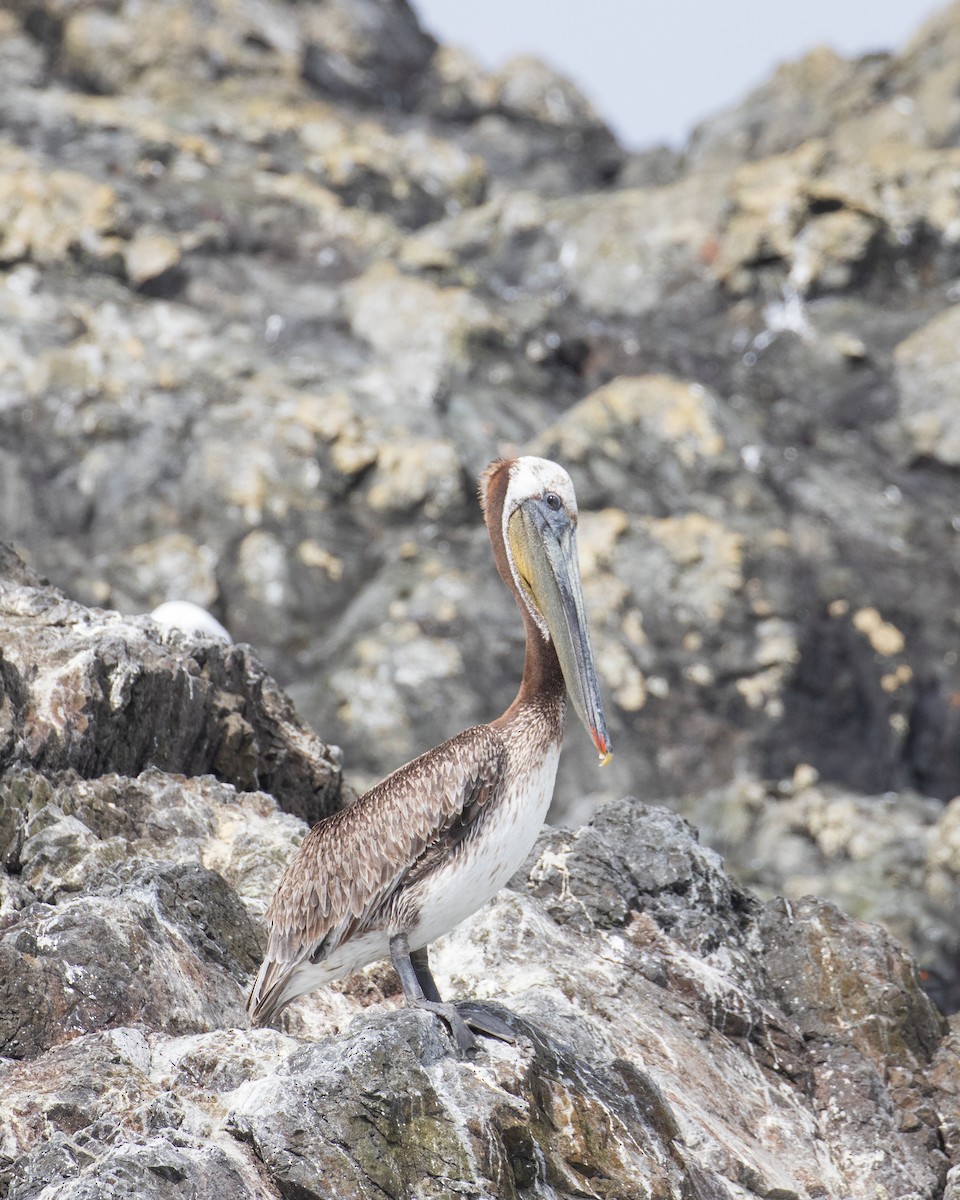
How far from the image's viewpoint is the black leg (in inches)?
→ 274

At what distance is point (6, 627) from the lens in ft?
32.0

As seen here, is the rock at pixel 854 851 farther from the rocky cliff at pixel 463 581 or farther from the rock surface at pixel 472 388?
the rock surface at pixel 472 388

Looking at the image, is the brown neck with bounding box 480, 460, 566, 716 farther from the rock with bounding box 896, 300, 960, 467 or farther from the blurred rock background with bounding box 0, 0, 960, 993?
the rock with bounding box 896, 300, 960, 467

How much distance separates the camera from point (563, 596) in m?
7.50

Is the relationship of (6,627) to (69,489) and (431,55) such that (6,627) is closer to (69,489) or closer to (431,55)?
(69,489)

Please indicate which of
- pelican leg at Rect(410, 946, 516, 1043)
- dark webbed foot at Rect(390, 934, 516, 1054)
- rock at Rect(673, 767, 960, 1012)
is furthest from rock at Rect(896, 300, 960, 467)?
pelican leg at Rect(410, 946, 516, 1043)

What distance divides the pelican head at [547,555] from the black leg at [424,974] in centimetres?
146

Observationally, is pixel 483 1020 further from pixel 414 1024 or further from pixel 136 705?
pixel 136 705

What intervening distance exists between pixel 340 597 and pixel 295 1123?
64.0ft

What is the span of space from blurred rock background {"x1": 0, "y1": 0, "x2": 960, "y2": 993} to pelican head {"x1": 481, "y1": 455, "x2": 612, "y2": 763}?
14.0 m

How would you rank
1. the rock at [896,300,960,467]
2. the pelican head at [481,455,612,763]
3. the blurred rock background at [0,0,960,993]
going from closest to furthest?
the pelican head at [481,455,612,763] → the blurred rock background at [0,0,960,993] → the rock at [896,300,960,467]

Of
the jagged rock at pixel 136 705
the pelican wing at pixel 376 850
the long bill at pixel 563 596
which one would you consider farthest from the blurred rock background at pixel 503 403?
the pelican wing at pixel 376 850

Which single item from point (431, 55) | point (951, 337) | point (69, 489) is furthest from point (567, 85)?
point (69, 489)

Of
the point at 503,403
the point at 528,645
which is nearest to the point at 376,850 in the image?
the point at 528,645
